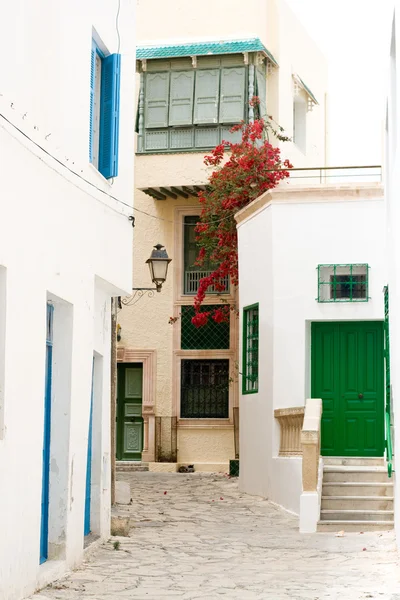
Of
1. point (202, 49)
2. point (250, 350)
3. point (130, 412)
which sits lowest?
point (130, 412)

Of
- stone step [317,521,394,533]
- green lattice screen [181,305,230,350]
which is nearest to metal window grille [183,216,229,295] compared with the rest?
green lattice screen [181,305,230,350]

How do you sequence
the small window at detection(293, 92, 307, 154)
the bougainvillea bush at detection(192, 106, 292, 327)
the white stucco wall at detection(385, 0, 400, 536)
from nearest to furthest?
the white stucco wall at detection(385, 0, 400, 536), the bougainvillea bush at detection(192, 106, 292, 327), the small window at detection(293, 92, 307, 154)

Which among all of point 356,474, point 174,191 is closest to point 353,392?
point 356,474

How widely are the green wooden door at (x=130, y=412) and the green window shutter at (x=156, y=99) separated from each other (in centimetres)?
→ 575

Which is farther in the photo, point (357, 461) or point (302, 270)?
point (302, 270)

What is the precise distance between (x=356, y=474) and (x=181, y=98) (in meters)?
13.0

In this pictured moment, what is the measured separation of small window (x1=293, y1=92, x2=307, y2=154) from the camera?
2862cm

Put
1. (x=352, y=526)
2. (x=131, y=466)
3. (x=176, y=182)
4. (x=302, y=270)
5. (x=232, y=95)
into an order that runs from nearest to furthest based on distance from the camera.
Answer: (x=352, y=526) → (x=302, y=270) → (x=131, y=466) → (x=176, y=182) → (x=232, y=95)

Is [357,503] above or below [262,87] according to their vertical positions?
below

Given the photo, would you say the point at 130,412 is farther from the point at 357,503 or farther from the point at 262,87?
the point at 357,503

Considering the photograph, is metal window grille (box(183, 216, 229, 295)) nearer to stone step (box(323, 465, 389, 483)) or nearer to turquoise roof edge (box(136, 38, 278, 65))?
turquoise roof edge (box(136, 38, 278, 65))

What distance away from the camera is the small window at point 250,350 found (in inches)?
751

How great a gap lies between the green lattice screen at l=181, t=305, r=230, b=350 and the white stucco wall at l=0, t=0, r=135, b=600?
41.7 ft

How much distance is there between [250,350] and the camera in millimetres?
19344
